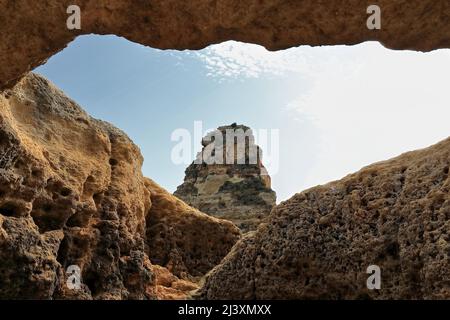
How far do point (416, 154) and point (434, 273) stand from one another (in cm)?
260

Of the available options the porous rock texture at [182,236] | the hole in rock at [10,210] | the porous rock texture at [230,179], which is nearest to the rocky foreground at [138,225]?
the hole in rock at [10,210]

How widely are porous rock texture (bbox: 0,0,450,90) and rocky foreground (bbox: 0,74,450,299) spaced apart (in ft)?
6.25

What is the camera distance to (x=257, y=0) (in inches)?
234

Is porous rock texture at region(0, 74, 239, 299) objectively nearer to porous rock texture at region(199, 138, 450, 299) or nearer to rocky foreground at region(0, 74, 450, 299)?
rocky foreground at region(0, 74, 450, 299)

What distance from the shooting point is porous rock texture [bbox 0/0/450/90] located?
6.02m

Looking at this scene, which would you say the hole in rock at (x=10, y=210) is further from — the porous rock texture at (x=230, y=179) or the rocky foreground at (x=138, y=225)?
the porous rock texture at (x=230, y=179)

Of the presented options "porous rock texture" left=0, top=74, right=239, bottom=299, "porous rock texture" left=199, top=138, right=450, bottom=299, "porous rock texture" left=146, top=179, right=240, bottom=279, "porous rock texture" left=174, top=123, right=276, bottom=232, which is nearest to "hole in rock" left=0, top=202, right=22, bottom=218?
"porous rock texture" left=0, top=74, right=239, bottom=299

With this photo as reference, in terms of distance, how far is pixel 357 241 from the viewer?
8.20m

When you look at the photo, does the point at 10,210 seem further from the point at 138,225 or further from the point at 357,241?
the point at 357,241

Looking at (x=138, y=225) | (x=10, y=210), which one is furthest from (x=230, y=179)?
(x=10, y=210)

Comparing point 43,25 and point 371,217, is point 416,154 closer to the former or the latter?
point 371,217

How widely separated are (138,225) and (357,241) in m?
5.33
